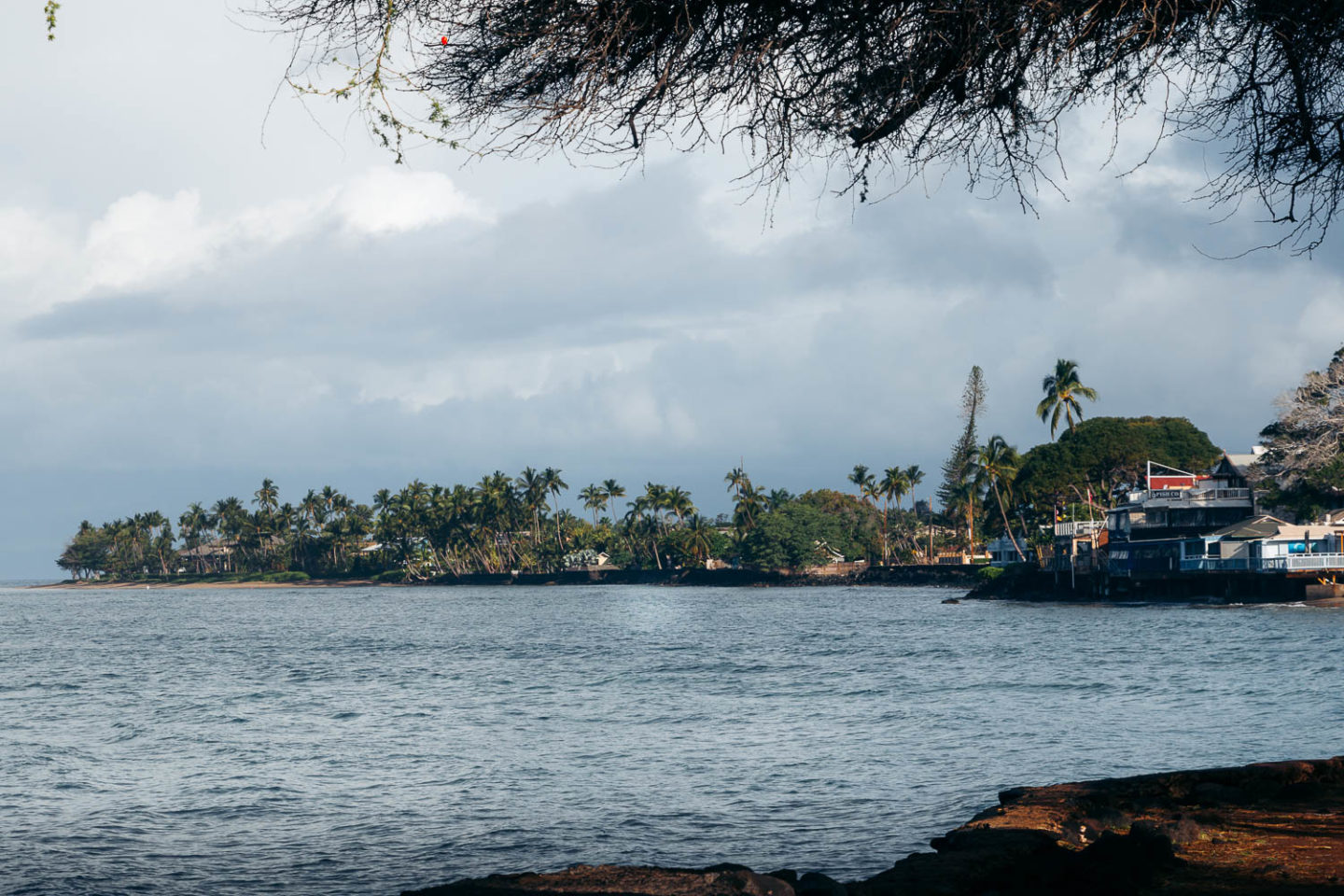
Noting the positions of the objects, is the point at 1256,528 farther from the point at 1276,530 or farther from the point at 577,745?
the point at 577,745

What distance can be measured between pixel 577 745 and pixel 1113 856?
15.7 metres

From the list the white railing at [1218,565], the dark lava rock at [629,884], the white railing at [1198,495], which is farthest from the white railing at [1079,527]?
the dark lava rock at [629,884]

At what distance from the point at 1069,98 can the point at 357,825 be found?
41.4 feet

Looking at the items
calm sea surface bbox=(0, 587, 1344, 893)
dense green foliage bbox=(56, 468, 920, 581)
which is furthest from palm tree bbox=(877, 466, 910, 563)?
calm sea surface bbox=(0, 587, 1344, 893)

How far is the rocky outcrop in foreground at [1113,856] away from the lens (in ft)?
24.6

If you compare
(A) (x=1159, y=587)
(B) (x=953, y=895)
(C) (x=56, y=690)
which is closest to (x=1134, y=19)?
(B) (x=953, y=895)

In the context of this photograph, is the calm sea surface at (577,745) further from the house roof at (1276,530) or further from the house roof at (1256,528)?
the house roof at (1256,528)

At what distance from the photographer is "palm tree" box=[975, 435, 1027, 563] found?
11624 centimetres

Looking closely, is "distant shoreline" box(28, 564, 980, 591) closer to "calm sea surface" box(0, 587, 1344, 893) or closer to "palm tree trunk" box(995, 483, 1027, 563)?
"palm tree trunk" box(995, 483, 1027, 563)

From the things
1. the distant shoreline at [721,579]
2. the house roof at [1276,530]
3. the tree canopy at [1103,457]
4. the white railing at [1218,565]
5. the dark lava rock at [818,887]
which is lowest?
the distant shoreline at [721,579]

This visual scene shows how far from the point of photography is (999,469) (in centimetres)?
11669

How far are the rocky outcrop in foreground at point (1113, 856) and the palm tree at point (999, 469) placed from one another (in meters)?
105

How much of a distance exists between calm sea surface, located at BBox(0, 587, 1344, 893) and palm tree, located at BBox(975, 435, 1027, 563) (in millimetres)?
64313

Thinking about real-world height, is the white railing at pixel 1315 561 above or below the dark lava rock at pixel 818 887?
above
